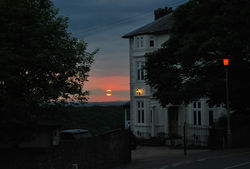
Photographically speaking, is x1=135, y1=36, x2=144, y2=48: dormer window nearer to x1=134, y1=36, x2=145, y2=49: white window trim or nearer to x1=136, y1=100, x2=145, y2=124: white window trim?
x1=134, y1=36, x2=145, y2=49: white window trim

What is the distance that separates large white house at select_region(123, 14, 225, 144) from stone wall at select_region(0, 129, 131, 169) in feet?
51.5

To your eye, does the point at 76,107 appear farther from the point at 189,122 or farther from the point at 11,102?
the point at 189,122

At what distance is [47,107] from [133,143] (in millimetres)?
17098

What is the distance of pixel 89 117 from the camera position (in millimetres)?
78062

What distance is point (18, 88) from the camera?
12594 mm

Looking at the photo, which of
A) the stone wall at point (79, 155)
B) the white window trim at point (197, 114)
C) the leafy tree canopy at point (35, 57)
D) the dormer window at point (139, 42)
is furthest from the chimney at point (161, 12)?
the leafy tree canopy at point (35, 57)

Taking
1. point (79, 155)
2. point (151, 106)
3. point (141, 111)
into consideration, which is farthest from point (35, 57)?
point (141, 111)

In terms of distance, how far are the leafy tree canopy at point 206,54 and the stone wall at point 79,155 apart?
257 inches

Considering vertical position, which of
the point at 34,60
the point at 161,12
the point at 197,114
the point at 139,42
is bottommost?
the point at 197,114

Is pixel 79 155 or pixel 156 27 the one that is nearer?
pixel 79 155

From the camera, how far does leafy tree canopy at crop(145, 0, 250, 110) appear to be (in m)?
22.0

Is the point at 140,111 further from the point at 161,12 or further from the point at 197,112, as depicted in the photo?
the point at 161,12

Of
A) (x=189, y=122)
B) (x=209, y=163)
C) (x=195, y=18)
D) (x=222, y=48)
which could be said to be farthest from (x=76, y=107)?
(x=189, y=122)

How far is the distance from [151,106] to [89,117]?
140 feet
